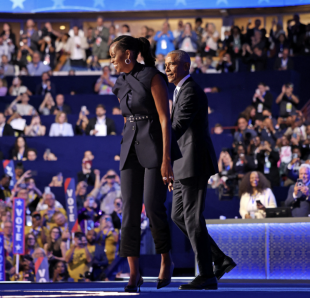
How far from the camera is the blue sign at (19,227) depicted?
6.89 meters

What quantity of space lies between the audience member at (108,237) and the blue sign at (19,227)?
90 cm

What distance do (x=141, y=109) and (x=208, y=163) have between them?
1.50 feet

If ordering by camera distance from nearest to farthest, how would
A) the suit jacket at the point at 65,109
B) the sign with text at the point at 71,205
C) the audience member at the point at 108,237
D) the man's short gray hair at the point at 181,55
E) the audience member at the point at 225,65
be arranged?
the man's short gray hair at the point at 181,55 < the audience member at the point at 108,237 < the sign with text at the point at 71,205 < the suit jacket at the point at 65,109 < the audience member at the point at 225,65

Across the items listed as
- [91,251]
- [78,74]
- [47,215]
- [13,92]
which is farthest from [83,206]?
[78,74]

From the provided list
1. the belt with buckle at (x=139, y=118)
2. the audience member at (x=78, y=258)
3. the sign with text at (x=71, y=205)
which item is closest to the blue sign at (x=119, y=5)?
the sign with text at (x=71, y=205)

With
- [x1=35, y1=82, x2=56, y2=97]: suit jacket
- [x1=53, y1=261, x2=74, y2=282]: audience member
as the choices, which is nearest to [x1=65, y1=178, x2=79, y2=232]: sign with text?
[x1=53, y1=261, x2=74, y2=282]: audience member

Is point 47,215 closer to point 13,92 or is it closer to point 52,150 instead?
point 52,150

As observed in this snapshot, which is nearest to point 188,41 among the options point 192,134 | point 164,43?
point 164,43

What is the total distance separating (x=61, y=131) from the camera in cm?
938

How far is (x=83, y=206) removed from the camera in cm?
777

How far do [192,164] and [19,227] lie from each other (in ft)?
14.7

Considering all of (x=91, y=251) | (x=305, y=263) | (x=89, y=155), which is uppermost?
(x=89, y=155)

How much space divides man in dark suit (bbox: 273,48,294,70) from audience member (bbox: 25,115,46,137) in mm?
4533

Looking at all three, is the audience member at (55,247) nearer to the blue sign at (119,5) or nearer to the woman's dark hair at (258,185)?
the woman's dark hair at (258,185)
